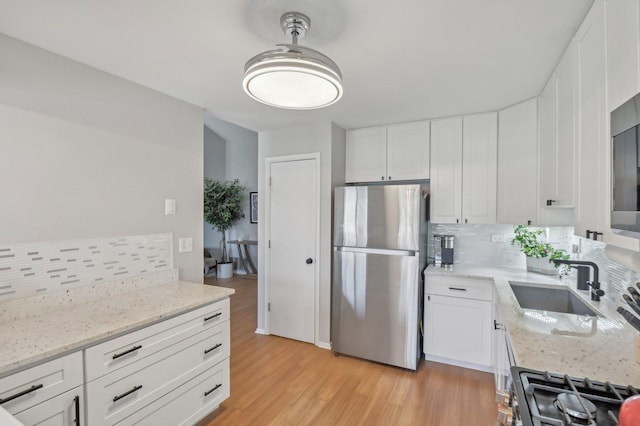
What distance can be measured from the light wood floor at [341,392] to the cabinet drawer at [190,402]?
0.18 metres

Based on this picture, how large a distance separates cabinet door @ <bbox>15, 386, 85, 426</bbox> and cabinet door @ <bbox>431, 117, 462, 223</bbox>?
2895 millimetres

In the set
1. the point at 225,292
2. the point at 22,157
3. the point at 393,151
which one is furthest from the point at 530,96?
the point at 22,157

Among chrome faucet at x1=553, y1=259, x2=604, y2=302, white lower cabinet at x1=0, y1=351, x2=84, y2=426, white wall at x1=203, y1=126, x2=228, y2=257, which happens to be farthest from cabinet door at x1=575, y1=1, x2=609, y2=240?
white wall at x1=203, y1=126, x2=228, y2=257

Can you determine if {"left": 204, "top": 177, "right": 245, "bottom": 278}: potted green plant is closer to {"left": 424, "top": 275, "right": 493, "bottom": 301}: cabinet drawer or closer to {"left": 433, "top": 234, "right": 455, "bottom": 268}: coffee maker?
{"left": 433, "top": 234, "right": 455, "bottom": 268}: coffee maker

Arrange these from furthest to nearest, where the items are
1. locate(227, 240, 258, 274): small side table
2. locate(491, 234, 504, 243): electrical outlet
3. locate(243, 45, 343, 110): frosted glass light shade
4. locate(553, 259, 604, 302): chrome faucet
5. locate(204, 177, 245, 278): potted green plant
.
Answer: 1. locate(227, 240, 258, 274): small side table
2. locate(204, 177, 245, 278): potted green plant
3. locate(491, 234, 504, 243): electrical outlet
4. locate(553, 259, 604, 302): chrome faucet
5. locate(243, 45, 343, 110): frosted glass light shade

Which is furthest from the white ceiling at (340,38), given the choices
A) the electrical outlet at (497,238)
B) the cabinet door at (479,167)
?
the electrical outlet at (497,238)

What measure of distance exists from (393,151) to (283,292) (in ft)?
6.39

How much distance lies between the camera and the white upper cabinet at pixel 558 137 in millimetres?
1573

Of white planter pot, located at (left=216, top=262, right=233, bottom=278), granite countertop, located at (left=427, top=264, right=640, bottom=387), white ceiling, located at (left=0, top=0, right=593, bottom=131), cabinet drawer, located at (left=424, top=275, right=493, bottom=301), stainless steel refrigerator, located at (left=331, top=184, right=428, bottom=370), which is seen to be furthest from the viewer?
white planter pot, located at (left=216, top=262, right=233, bottom=278)

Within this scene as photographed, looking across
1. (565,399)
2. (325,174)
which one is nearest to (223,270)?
(325,174)

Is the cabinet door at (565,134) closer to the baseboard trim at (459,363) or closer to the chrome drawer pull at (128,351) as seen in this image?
the baseboard trim at (459,363)

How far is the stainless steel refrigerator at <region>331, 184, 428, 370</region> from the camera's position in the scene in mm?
2639

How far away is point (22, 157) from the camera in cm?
163

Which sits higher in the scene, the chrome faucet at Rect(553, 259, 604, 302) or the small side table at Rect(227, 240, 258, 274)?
the chrome faucet at Rect(553, 259, 604, 302)
